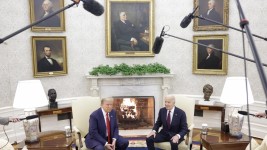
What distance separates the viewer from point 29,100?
377 centimetres

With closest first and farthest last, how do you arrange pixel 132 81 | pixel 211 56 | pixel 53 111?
pixel 53 111 → pixel 211 56 → pixel 132 81

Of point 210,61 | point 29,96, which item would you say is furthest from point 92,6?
point 210,61

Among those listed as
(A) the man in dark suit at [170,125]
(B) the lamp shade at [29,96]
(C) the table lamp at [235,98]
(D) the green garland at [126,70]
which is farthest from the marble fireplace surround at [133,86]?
(C) the table lamp at [235,98]

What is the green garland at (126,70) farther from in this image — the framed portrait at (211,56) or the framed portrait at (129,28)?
the framed portrait at (211,56)

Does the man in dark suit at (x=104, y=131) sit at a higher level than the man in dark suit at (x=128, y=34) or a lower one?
lower

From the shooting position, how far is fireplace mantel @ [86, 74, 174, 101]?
21.1 feet

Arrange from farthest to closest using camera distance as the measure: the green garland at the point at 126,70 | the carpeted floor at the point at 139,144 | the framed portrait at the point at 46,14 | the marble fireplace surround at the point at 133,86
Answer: the marble fireplace surround at the point at 133,86, the green garland at the point at 126,70, the framed portrait at the point at 46,14, the carpeted floor at the point at 139,144

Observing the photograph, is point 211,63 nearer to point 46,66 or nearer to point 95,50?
point 95,50

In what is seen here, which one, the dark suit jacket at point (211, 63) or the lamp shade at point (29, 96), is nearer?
the lamp shade at point (29, 96)

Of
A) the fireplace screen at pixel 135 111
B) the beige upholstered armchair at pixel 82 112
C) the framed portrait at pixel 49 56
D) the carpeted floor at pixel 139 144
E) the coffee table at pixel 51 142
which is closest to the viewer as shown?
the coffee table at pixel 51 142

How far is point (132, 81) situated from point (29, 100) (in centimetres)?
324

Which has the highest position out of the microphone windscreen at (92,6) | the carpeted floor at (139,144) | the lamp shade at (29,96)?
the microphone windscreen at (92,6)

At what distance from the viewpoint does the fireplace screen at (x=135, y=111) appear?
668 cm

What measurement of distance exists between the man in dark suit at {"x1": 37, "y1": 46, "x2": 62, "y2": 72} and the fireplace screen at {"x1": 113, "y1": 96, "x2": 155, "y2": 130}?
1893 mm
